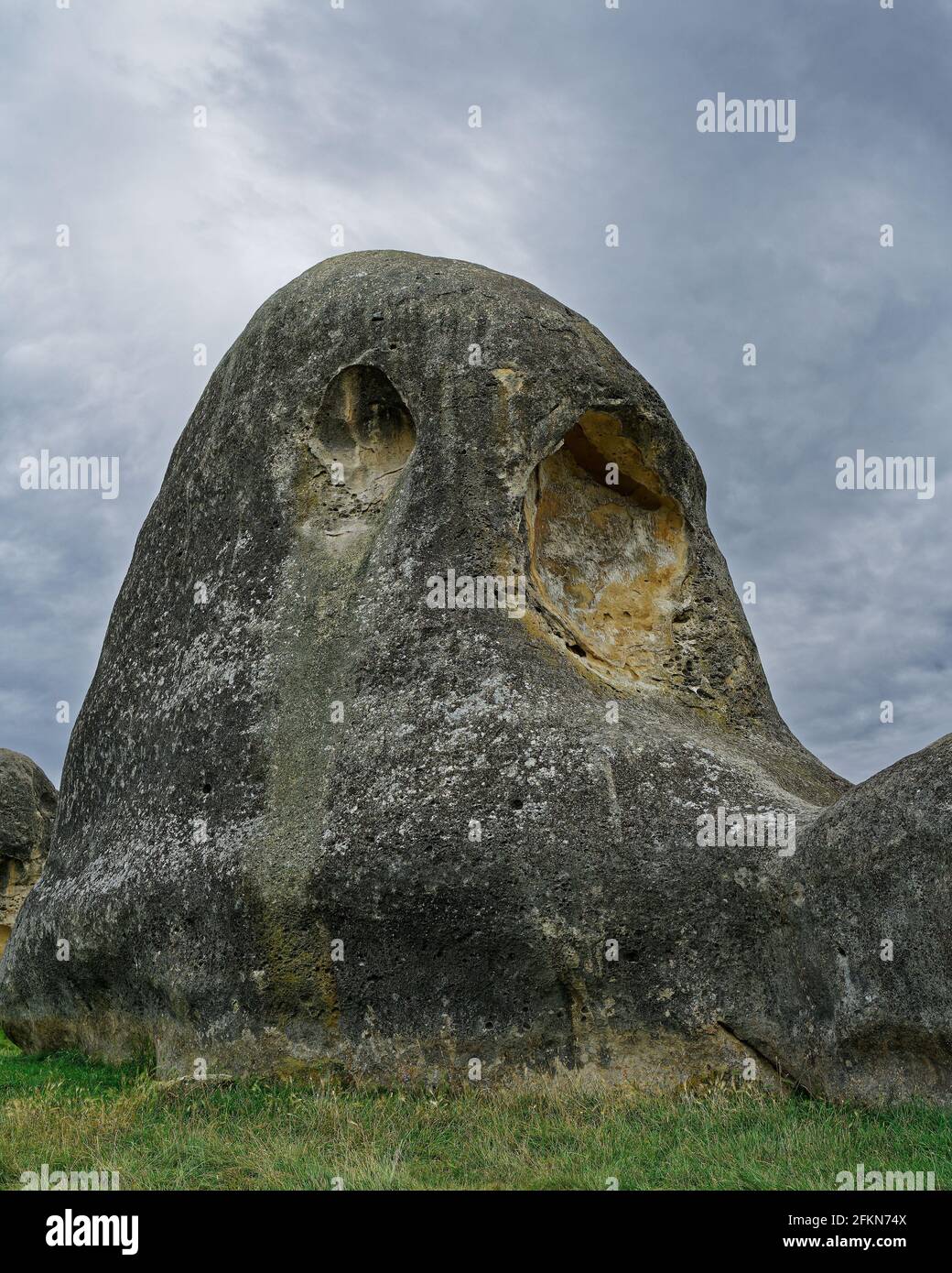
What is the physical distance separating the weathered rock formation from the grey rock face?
10.7 m

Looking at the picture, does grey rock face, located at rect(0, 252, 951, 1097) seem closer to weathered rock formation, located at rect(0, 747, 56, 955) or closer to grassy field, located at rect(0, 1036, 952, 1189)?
grassy field, located at rect(0, 1036, 952, 1189)

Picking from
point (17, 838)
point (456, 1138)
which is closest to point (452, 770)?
point (456, 1138)

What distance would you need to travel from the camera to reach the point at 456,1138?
24.6ft

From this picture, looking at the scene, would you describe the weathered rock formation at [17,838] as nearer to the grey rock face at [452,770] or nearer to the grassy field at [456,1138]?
the grey rock face at [452,770]

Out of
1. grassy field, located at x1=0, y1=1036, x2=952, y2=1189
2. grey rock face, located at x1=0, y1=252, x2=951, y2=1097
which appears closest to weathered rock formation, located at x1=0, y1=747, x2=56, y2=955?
grey rock face, located at x1=0, y1=252, x2=951, y2=1097

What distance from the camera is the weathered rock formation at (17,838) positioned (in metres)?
22.6

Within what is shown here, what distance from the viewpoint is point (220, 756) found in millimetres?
10352

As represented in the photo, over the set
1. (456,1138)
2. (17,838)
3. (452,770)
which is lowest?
(456,1138)

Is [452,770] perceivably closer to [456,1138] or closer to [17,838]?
[456,1138]

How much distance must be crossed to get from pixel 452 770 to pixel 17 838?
1572cm

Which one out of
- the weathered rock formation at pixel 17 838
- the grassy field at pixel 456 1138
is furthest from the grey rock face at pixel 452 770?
the weathered rock formation at pixel 17 838

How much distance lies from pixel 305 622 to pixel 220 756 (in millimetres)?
1298

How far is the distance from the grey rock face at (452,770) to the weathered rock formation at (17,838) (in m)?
10.7

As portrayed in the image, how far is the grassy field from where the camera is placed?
6.59m
